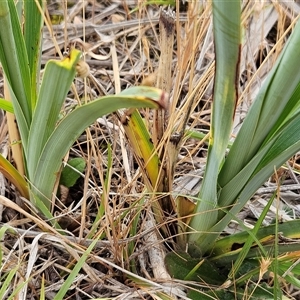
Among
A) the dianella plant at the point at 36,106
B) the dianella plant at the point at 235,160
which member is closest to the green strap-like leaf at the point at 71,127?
the dianella plant at the point at 36,106

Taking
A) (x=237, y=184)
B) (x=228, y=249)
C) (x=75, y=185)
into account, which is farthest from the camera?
(x=75, y=185)

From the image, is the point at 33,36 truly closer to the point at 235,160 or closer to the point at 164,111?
the point at 164,111

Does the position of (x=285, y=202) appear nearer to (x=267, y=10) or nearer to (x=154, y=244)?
(x=154, y=244)

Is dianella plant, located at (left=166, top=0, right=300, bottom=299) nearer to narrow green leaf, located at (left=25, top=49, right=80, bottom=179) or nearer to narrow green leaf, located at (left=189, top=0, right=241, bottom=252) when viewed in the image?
narrow green leaf, located at (left=189, top=0, right=241, bottom=252)

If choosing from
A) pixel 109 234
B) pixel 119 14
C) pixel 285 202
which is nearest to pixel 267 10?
pixel 119 14

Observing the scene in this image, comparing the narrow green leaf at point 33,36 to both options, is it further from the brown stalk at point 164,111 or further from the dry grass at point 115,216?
the brown stalk at point 164,111

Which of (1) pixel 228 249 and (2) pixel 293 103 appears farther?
(1) pixel 228 249
